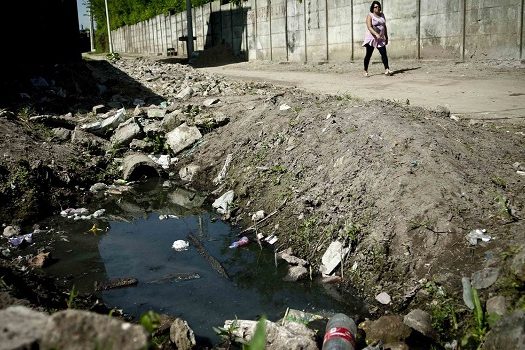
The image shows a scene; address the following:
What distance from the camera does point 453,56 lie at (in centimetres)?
999

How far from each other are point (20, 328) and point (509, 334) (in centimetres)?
169

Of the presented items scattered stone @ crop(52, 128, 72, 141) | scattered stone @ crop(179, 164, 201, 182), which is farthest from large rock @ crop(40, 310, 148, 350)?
scattered stone @ crop(52, 128, 72, 141)

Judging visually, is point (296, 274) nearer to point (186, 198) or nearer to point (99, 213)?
point (186, 198)

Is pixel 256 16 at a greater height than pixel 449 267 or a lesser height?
greater

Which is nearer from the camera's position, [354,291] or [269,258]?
[354,291]

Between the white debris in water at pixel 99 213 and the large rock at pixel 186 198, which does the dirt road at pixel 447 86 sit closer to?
the large rock at pixel 186 198

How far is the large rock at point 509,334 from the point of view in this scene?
1640 mm

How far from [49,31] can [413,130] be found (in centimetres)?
838

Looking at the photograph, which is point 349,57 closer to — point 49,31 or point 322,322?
point 49,31

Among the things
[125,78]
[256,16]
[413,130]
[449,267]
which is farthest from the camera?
[256,16]

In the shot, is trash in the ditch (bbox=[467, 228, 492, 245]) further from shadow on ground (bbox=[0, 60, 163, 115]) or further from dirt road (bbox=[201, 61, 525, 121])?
shadow on ground (bbox=[0, 60, 163, 115])

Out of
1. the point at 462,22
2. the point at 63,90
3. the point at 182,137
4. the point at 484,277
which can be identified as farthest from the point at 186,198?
the point at 462,22

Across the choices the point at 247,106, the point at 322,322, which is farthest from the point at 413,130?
the point at 247,106

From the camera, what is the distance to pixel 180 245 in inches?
140
